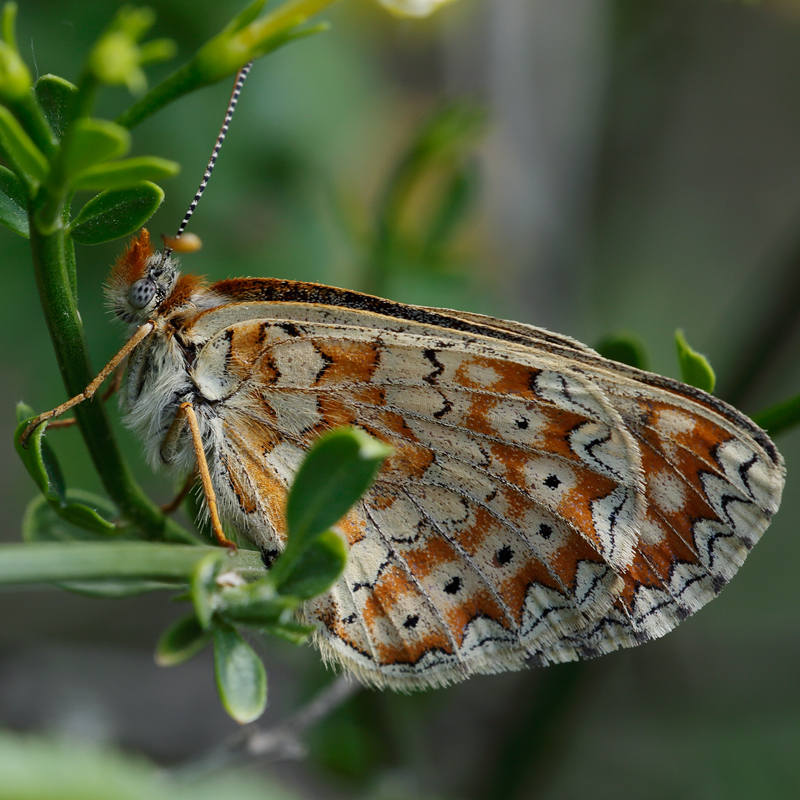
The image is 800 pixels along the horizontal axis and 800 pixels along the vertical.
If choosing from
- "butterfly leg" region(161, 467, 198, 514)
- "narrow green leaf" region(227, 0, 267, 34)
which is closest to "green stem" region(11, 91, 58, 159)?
"narrow green leaf" region(227, 0, 267, 34)

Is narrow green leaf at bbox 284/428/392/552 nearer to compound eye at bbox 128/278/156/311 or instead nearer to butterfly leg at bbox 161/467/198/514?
butterfly leg at bbox 161/467/198/514

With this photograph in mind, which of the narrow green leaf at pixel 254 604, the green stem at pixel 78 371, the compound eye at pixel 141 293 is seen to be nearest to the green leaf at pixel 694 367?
the narrow green leaf at pixel 254 604

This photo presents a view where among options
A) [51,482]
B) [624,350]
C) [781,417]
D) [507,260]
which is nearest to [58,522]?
[51,482]

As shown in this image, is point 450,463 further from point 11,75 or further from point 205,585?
point 11,75

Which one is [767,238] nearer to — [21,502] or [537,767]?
[537,767]

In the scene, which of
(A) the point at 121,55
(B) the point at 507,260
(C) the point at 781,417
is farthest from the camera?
(B) the point at 507,260
